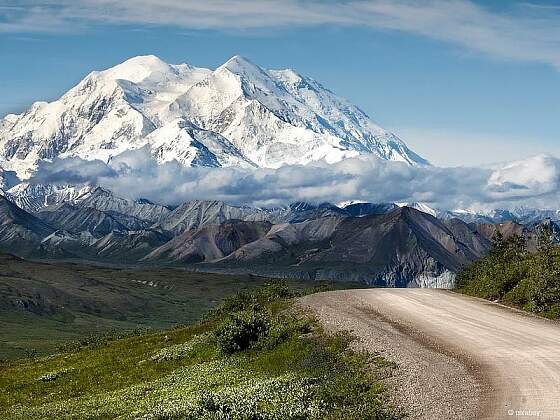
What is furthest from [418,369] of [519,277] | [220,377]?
[519,277]

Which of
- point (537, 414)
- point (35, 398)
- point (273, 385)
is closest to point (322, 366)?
point (273, 385)

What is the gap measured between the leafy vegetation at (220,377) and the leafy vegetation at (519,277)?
48.1 ft

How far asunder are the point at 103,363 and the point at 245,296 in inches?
600

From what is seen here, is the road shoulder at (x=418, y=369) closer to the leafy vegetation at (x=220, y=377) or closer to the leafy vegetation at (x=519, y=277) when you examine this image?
the leafy vegetation at (x=220, y=377)

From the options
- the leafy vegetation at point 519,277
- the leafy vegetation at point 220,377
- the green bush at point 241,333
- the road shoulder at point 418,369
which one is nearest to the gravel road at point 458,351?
the road shoulder at point 418,369

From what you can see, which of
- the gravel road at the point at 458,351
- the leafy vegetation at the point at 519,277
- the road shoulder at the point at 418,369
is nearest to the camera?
the gravel road at the point at 458,351

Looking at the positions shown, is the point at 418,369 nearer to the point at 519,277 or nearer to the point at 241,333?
the point at 241,333

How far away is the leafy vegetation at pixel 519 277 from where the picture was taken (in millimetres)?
49500

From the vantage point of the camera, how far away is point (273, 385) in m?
33.0

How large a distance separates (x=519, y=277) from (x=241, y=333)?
23494mm

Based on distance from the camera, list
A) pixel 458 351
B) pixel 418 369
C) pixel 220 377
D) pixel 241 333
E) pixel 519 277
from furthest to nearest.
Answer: pixel 519 277 < pixel 241 333 < pixel 220 377 < pixel 458 351 < pixel 418 369

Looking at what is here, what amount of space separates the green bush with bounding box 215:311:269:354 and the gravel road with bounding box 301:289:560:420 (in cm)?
415

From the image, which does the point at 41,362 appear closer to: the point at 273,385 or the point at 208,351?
the point at 208,351

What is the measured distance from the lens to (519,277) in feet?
190
